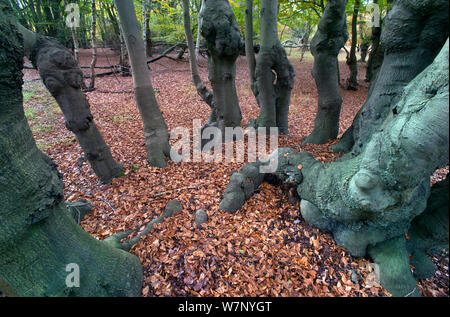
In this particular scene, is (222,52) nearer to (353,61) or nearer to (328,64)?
(328,64)

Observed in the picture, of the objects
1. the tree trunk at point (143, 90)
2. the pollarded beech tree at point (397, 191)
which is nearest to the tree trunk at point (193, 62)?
the tree trunk at point (143, 90)

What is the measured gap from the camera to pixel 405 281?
6.53 feet

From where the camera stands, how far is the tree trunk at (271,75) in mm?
4535

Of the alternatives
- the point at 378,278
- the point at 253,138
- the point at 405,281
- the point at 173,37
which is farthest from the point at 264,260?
the point at 173,37

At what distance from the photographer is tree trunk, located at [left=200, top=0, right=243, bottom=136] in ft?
12.9

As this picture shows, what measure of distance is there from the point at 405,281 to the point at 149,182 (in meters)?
3.55

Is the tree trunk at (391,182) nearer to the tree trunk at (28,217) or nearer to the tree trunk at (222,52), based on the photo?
the tree trunk at (28,217)

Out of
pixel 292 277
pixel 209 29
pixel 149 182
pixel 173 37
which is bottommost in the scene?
pixel 292 277

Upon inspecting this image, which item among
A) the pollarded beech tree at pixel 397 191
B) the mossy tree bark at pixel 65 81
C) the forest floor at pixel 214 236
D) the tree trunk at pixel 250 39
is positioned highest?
the tree trunk at pixel 250 39

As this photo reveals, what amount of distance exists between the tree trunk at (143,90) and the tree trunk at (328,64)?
312cm

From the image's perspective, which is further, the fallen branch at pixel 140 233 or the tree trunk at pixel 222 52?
the tree trunk at pixel 222 52

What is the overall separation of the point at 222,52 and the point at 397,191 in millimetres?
3657

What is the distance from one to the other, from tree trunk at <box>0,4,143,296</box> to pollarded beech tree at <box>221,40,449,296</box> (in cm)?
238
